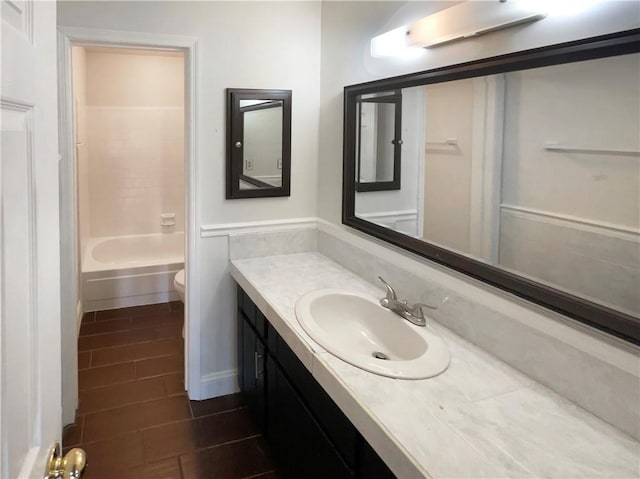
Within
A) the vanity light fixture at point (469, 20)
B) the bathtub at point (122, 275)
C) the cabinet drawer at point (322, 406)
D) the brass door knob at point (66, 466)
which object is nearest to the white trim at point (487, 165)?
the vanity light fixture at point (469, 20)

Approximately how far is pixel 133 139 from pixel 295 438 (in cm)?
367

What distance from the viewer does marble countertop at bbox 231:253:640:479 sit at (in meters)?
1.08

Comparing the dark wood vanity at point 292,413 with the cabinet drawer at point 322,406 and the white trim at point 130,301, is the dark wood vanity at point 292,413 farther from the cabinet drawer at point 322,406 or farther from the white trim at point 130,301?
→ the white trim at point 130,301

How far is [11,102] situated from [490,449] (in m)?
1.13

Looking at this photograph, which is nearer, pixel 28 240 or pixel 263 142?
pixel 28 240

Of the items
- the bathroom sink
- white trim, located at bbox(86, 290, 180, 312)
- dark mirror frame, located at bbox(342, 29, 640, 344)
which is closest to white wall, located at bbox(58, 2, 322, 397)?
dark mirror frame, located at bbox(342, 29, 640, 344)

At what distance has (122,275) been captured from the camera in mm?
4117

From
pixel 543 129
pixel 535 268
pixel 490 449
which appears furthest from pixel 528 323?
pixel 543 129

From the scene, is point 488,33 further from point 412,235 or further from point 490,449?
point 490,449

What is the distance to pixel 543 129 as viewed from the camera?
4.53 ft

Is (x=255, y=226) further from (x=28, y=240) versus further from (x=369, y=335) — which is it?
(x=28, y=240)

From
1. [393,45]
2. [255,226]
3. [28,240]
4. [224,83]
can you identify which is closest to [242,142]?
[224,83]

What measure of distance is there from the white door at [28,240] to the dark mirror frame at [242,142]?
1.71 metres

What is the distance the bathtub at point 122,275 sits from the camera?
406 cm
